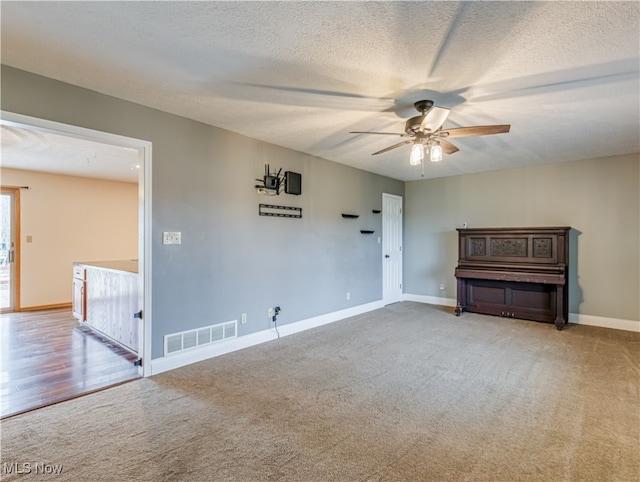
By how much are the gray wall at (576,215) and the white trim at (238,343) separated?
245cm

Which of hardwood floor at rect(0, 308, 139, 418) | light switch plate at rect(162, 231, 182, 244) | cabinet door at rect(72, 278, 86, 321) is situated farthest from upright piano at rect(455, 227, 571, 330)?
cabinet door at rect(72, 278, 86, 321)

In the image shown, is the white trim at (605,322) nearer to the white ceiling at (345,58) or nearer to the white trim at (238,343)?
the white ceiling at (345,58)

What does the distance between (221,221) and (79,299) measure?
288cm

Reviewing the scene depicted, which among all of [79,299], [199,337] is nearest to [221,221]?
[199,337]

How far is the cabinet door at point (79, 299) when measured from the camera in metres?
4.64

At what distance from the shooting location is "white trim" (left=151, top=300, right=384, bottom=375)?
311cm

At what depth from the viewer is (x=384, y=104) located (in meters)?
2.92

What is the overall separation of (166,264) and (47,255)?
436 centimetres

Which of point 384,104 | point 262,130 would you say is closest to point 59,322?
point 262,130

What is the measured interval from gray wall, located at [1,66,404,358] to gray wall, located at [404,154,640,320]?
6.65ft

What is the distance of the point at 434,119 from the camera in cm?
260

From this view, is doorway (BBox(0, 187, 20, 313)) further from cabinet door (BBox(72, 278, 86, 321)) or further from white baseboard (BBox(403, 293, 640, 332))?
white baseboard (BBox(403, 293, 640, 332))

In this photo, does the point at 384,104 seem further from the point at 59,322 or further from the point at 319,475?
the point at 59,322

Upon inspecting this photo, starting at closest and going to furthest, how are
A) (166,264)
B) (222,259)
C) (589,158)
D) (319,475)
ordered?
1. (319,475)
2. (166,264)
3. (222,259)
4. (589,158)
